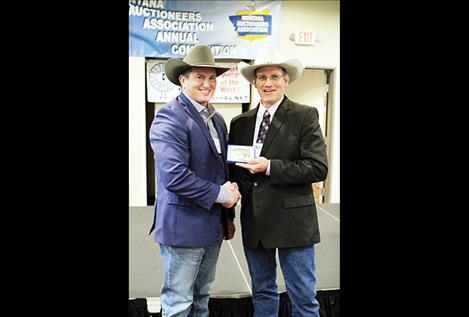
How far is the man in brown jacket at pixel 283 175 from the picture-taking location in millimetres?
1331

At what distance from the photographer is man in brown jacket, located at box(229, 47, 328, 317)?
133 cm

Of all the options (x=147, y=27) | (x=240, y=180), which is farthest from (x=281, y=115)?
(x=147, y=27)

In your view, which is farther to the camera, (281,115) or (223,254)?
(223,254)

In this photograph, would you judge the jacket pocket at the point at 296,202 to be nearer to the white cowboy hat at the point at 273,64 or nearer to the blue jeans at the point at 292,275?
the blue jeans at the point at 292,275

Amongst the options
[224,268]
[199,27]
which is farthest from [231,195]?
[199,27]

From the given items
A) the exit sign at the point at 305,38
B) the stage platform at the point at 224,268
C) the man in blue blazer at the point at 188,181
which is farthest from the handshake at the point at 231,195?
the exit sign at the point at 305,38

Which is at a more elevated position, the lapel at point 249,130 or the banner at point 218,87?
the banner at point 218,87

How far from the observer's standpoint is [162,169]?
4.15ft

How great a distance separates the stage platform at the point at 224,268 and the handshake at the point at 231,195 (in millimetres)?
607

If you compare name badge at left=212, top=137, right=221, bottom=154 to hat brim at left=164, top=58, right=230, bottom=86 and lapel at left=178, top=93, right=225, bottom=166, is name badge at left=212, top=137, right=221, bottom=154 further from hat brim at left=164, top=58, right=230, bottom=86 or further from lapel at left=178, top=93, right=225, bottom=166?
hat brim at left=164, top=58, right=230, bottom=86
